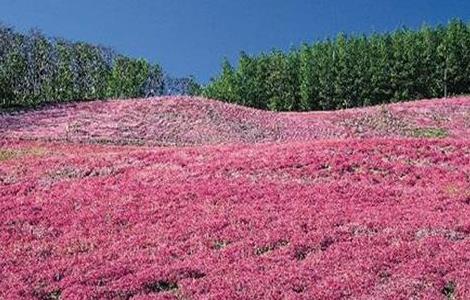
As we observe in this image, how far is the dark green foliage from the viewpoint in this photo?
5094 inches

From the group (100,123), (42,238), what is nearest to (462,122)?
(100,123)

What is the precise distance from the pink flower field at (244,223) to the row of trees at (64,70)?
9508 cm

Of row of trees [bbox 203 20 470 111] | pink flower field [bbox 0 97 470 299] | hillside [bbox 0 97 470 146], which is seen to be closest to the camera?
pink flower field [bbox 0 97 470 299]

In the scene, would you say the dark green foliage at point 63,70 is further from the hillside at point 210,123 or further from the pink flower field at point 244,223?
the pink flower field at point 244,223

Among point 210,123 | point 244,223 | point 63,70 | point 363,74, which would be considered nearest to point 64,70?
point 63,70

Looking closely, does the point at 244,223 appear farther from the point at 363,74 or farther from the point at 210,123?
the point at 363,74

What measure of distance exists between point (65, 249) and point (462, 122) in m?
49.9

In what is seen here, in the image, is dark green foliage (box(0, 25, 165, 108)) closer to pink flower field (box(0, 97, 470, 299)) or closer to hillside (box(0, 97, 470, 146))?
hillside (box(0, 97, 470, 146))

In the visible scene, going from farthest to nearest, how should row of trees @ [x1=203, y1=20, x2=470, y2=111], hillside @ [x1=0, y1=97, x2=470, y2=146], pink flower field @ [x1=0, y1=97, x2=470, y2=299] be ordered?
row of trees @ [x1=203, y1=20, x2=470, y2=111] < hillside @ [x1=0, y1=97, x2=470, y2=146] < pink flower field @ [x1=0, y1=97, x2=470, y2=299]

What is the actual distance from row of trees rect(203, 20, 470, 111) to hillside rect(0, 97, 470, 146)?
5441 cm

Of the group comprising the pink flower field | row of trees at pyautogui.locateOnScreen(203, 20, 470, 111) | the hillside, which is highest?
row of trees at pyautogui.locateOnScreen(203, 20, 470, 111)

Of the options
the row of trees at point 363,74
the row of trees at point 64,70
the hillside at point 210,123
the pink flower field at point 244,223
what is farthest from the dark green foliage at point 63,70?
the pink flower field at point 244,223

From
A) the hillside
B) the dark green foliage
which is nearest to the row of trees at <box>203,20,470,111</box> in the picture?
the dark green foliage

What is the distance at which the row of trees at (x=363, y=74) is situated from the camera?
414 feet
